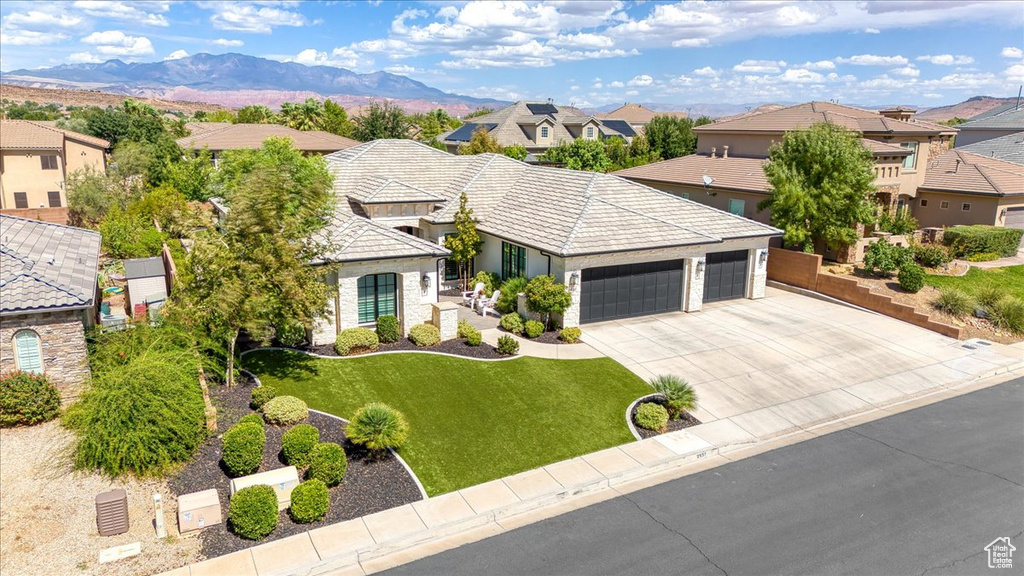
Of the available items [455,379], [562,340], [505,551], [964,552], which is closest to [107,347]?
[455,379]

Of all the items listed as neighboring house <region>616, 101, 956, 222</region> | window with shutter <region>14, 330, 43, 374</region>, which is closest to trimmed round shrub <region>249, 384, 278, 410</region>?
window with shutter <region>14, 330, 43, 374</region>

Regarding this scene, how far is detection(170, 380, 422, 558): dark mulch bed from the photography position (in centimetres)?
1261

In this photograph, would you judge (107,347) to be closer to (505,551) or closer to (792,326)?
(505,551)

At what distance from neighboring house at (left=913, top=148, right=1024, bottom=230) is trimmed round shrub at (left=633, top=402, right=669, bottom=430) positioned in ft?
102

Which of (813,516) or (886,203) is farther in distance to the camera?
(886,203)

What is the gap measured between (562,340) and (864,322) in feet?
43.5

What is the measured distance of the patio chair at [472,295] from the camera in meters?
27.1

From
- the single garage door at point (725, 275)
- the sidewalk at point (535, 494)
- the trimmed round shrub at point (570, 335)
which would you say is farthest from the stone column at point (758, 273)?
the trimmed round shrub at point (570, 335)

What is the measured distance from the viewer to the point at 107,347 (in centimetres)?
1742

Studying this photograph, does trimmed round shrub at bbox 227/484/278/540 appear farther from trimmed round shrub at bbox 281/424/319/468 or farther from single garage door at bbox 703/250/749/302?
single garage door at bbox 703/250/749/302

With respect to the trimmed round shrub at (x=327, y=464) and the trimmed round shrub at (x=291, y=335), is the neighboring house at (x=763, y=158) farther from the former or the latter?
the trimmed round shrub at (x=327, y=464)

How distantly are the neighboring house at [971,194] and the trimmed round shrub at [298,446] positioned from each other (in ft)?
130

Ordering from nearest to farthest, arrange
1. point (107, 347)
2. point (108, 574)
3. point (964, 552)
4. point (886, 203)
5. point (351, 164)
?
1. point (108, 574)
2. point (964, 552)
3. point (107, 347)
4. point (351, 164)
5. point (886, 203)

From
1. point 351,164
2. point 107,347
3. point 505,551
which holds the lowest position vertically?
point 505,551
